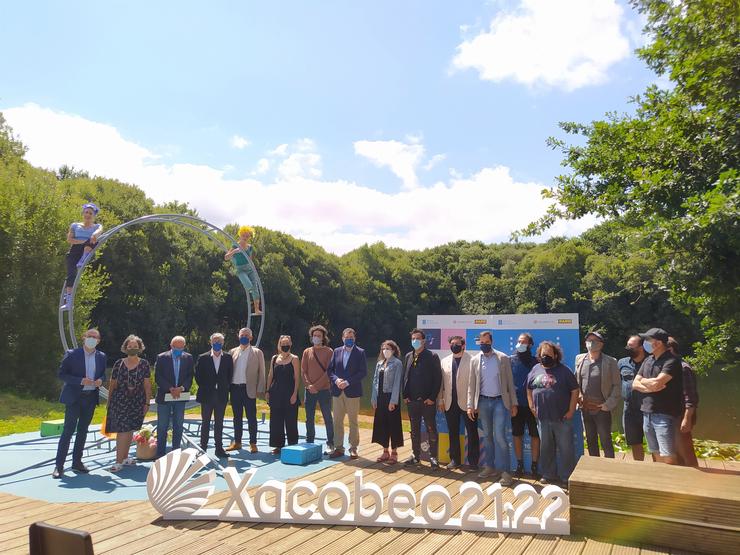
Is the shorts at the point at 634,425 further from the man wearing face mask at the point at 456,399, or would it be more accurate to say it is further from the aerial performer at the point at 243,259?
the aerial performer at the point at 243,259

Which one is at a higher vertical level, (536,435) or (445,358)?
(445,358)

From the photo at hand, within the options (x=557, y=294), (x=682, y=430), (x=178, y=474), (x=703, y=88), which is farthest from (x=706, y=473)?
(x=557, y=294)

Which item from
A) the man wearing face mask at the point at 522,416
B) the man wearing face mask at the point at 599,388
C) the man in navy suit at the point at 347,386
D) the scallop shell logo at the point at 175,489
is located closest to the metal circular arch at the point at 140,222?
the man in navy suit at the point at 347,386

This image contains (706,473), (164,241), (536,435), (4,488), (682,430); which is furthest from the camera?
(164,241)

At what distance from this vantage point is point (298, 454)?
6.64 m

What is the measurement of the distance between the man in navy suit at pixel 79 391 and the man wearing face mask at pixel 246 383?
1.74m

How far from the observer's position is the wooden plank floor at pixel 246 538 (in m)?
3.75

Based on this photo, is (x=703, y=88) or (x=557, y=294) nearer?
(x=703, y=88)

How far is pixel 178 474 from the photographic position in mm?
4535

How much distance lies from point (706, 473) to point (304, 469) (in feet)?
13.8

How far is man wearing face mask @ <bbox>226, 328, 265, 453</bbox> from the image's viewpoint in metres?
7.46

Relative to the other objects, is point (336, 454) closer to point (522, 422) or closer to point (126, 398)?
point (522, 422)

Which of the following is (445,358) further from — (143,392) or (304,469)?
(143,392)

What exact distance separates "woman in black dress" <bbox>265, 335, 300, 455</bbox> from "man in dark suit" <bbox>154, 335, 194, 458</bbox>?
1.15 m
